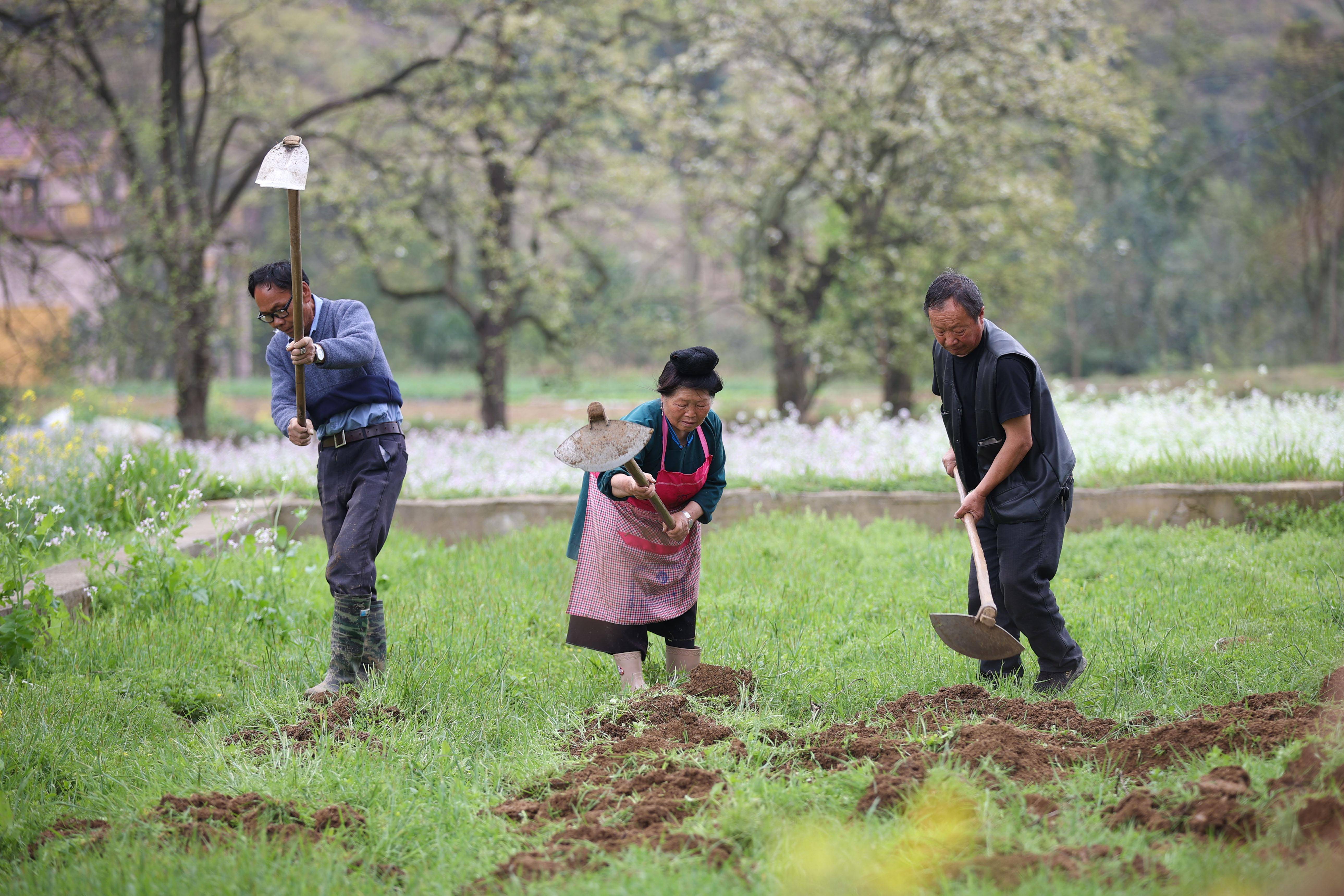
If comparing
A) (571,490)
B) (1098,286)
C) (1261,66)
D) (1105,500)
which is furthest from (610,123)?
(1261,66)

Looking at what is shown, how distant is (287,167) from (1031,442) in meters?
3.00

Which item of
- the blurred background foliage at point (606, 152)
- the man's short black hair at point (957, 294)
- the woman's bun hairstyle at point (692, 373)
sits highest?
the blurred background foliage at point (606, 152)

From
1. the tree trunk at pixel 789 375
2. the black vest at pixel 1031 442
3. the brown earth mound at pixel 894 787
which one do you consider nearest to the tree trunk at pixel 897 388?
the tree trunk at pixel 789 375

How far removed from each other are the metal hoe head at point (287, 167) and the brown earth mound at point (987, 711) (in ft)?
9.44

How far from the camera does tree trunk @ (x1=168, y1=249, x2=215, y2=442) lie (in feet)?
39.2

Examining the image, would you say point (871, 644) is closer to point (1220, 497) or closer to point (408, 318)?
point (1220, 497)

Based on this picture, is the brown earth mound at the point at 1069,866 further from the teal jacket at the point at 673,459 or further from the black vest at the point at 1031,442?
the teal jacket at the point at 673,459

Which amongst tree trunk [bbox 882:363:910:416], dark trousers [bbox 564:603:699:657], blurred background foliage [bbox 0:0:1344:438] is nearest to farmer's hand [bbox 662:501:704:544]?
dark trousers [bbox 564:603:699:657]

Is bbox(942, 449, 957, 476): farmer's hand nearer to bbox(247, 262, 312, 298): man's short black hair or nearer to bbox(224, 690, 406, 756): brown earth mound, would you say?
bbox(224, 690, 406, 756): brown earth mound

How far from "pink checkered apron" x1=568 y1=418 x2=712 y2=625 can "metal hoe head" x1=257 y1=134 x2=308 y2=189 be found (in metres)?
1.57

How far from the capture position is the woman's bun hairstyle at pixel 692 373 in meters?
3.99

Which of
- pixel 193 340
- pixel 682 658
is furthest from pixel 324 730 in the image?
pixel 193 340

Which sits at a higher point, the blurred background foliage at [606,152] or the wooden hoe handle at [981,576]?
the blurred background foliage at [606,152]

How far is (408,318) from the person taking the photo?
102ft
